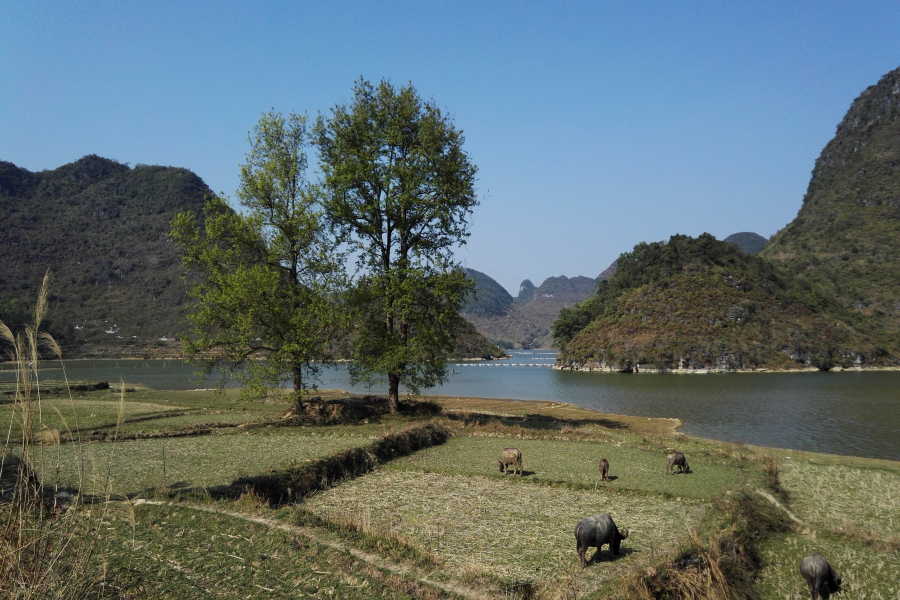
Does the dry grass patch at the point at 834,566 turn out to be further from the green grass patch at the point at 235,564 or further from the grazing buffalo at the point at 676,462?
the green grass patch at the point at 235,564

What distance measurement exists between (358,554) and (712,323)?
113 m

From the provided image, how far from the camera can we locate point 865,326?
392 ft

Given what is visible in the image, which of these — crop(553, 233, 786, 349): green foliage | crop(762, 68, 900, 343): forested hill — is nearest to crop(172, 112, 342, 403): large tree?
crop(553, 233, 786, 349): green foliage

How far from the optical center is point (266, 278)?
27625 mm

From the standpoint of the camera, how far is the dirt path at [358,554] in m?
8.50

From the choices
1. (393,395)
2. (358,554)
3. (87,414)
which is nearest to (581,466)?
(358,554)

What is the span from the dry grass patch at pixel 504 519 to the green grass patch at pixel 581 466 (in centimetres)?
90

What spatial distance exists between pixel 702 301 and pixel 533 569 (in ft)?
380

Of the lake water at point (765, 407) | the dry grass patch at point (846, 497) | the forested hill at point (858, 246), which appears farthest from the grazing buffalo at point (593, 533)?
the forested hill at point (858, 246)

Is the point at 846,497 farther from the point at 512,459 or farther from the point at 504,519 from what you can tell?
the point at 504,519

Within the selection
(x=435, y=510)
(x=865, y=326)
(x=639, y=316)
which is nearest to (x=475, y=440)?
(x=435, y=510)

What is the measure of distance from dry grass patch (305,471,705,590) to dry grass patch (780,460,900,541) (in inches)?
148

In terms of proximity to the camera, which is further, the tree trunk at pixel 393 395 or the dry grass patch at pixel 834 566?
the tree trunk at pixel 393 395

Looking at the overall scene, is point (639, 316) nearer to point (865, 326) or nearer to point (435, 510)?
point (865, 326)
